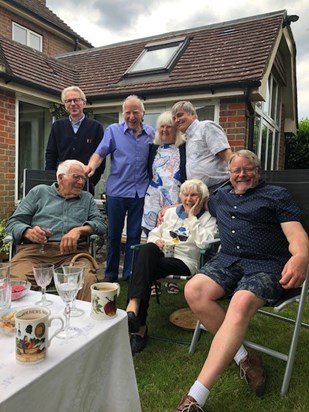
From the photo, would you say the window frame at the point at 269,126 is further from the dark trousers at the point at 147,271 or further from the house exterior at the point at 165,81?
the dark trousers at the point at 147,271

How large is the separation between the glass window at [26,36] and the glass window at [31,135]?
18.4 feet

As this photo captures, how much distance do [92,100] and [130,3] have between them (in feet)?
15.8

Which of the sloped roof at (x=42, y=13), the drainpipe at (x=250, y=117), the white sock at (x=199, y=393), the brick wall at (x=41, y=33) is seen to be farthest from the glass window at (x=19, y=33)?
the white sock at (x=199, y=393)

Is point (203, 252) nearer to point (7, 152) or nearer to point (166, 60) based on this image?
point (7, 152)

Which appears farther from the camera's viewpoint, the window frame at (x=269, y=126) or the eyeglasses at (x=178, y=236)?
the window frame at (x=269, y=126)

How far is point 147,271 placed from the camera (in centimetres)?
233

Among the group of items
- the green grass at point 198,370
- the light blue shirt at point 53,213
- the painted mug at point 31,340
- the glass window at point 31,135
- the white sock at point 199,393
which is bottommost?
the green grass at point 198,370

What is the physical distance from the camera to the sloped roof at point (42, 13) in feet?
32.1

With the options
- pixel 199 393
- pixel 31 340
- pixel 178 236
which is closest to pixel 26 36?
pixel 178 236

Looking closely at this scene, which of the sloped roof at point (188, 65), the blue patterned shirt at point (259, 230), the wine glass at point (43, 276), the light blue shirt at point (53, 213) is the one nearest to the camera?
the wine glass at point (43, 276)

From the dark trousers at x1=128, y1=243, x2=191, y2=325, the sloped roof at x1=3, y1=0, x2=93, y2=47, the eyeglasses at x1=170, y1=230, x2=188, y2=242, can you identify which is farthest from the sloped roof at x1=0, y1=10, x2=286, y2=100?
the sloped roof at x1=3, y1=0, x2=93, y2=47

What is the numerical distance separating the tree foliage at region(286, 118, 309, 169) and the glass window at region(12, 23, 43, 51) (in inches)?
310

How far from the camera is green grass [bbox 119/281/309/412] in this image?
1891mm

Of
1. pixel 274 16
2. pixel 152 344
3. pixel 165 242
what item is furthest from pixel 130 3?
pixel 152 344
